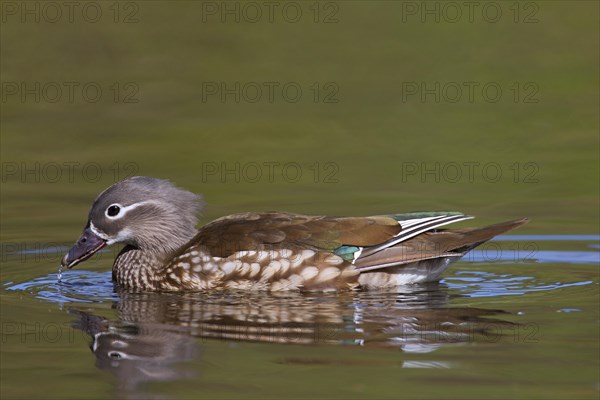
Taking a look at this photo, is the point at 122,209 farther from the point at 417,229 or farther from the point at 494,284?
the point at 494,284

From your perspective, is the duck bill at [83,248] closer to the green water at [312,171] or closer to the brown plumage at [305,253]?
the brown plumage at [305,253]

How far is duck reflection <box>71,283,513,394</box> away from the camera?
327 inches

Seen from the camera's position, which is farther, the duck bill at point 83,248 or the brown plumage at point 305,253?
the duck bill at point 83,248

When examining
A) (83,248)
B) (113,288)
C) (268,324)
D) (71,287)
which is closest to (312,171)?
(83,248)

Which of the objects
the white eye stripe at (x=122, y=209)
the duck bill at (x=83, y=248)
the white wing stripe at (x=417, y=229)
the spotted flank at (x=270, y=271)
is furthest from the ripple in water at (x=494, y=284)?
the duck bill at (x=83, y=248)

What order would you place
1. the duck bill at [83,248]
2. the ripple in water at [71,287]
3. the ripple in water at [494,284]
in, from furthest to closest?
1. the duck bill at [83,248]
2. the ripple in water at [71,287]
3. the ripple in water at [494,284]

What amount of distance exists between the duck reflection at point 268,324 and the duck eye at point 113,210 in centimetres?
94

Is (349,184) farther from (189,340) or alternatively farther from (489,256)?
(189,340)

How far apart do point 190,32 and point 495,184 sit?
7.92m

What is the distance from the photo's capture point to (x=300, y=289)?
10.3 m

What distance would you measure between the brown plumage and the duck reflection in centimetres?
16

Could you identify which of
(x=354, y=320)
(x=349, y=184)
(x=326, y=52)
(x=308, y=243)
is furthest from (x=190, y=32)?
(x=354, y=320)

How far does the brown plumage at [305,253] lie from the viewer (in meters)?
10.2

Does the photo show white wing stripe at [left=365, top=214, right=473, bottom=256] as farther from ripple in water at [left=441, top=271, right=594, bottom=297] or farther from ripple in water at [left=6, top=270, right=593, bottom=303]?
ripple in water at [left=441, top=271, right=594, bottom=297]
